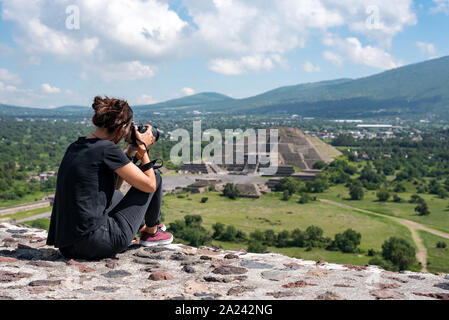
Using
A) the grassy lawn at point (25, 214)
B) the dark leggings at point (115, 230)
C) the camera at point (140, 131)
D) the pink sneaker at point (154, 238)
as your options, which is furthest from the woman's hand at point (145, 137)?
the grassy lawn at point (25, 214)

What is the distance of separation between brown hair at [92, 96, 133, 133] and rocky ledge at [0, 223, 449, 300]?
47.5 inches

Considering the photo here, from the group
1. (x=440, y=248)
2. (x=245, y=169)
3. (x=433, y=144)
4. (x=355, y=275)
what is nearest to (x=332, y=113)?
(x=433, y=144)

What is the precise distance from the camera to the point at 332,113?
192 meters

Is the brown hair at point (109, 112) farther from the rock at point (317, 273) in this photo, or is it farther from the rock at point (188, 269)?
the rock at point (317, 273)

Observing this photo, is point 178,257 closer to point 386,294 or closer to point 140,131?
point 140,131

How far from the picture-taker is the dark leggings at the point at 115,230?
3621 mm

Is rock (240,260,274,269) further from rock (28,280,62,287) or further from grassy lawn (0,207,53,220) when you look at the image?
grassy lawn (0,207,53,220)

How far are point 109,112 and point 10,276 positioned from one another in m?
1.46

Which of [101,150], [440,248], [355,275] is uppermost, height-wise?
[101,150]

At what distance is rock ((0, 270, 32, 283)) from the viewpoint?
3214 millimetres

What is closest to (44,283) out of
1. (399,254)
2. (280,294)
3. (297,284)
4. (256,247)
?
(280,294)
